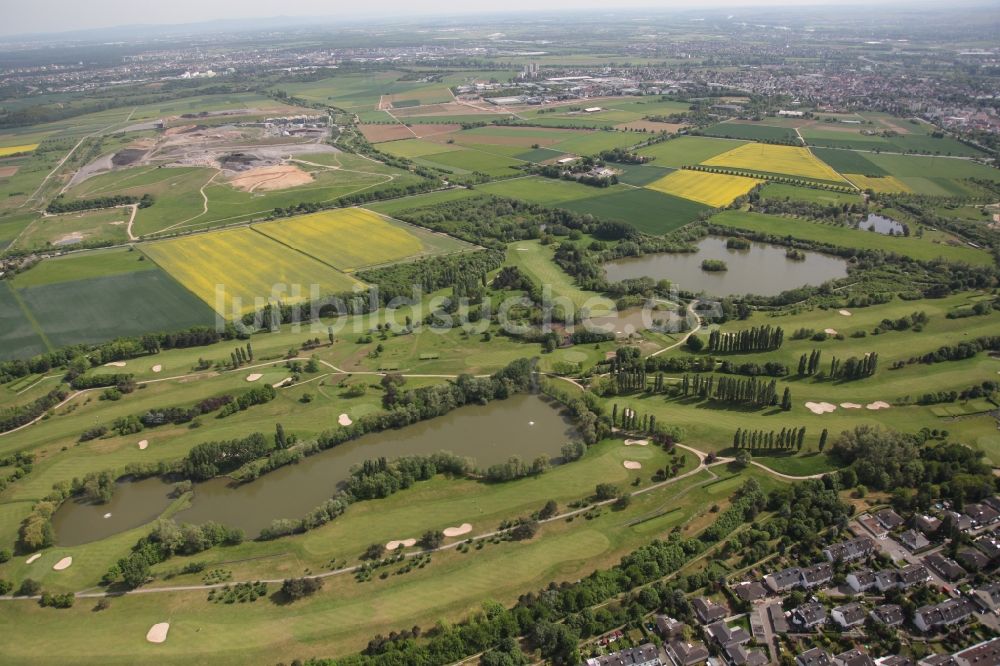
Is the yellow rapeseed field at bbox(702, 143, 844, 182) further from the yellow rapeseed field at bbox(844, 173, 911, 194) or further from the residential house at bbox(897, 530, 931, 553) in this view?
the residential house at bbox(897, 530, 931, 553)

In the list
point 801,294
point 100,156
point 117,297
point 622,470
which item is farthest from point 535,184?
point 100,156

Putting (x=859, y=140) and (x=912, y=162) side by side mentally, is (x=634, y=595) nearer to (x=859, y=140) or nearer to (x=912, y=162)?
(x=912, y=162)

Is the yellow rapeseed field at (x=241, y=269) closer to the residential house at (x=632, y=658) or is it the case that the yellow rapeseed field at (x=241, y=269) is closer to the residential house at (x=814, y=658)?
the residential house at (x=632, y=658)

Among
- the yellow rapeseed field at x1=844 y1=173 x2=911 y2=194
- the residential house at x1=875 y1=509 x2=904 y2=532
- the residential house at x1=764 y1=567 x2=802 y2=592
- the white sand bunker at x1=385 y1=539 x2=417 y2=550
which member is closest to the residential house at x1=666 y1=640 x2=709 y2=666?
the residential house at x1=764 y1=567 x2=802 y2=592

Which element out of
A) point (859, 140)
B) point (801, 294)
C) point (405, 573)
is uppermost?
point (859, 140)

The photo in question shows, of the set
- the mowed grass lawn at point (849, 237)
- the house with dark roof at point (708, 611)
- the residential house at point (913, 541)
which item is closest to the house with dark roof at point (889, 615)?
the residential house at point (913, 541)

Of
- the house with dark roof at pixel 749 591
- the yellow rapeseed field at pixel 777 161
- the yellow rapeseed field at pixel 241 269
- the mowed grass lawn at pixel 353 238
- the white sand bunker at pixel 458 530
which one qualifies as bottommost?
the white sand bunker at pixel 458 530
